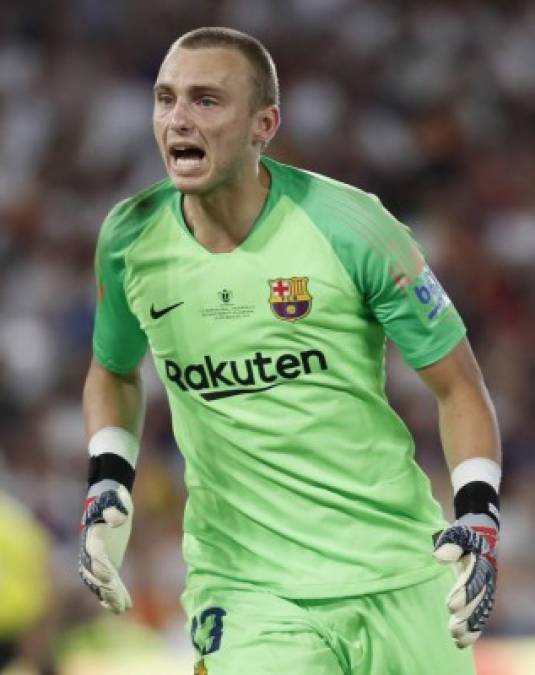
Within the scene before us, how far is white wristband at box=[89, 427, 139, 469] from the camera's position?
4.37 m

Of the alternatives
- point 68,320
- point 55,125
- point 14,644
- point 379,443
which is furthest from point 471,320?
point 379,443

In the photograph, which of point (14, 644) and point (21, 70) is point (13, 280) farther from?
point (14, 644)

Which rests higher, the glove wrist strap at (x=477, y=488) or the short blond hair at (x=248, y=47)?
the short blond hair at (x=248, y=47)

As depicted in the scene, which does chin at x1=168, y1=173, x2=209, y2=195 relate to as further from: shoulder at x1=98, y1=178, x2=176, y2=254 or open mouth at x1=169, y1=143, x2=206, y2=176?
shoulder at x1=98, y1=178, x2=176, y2=254

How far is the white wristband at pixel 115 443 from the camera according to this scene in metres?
4.37

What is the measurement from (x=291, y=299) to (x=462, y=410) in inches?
19.4

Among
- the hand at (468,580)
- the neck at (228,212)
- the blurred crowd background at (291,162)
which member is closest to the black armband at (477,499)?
the hand at (468,580)

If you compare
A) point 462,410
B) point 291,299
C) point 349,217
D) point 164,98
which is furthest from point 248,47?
point 462,410

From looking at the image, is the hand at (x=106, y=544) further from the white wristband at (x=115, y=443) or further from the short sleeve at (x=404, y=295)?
the short sleeve at (x=404, y=295)

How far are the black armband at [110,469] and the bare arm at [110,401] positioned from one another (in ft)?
0.38

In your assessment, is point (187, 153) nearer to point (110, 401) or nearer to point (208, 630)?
point (110, 401)

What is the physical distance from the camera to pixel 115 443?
14.4 feet

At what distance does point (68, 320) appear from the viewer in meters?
9.47

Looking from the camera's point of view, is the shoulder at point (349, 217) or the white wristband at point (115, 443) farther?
the white wristband at point (115, 443)
